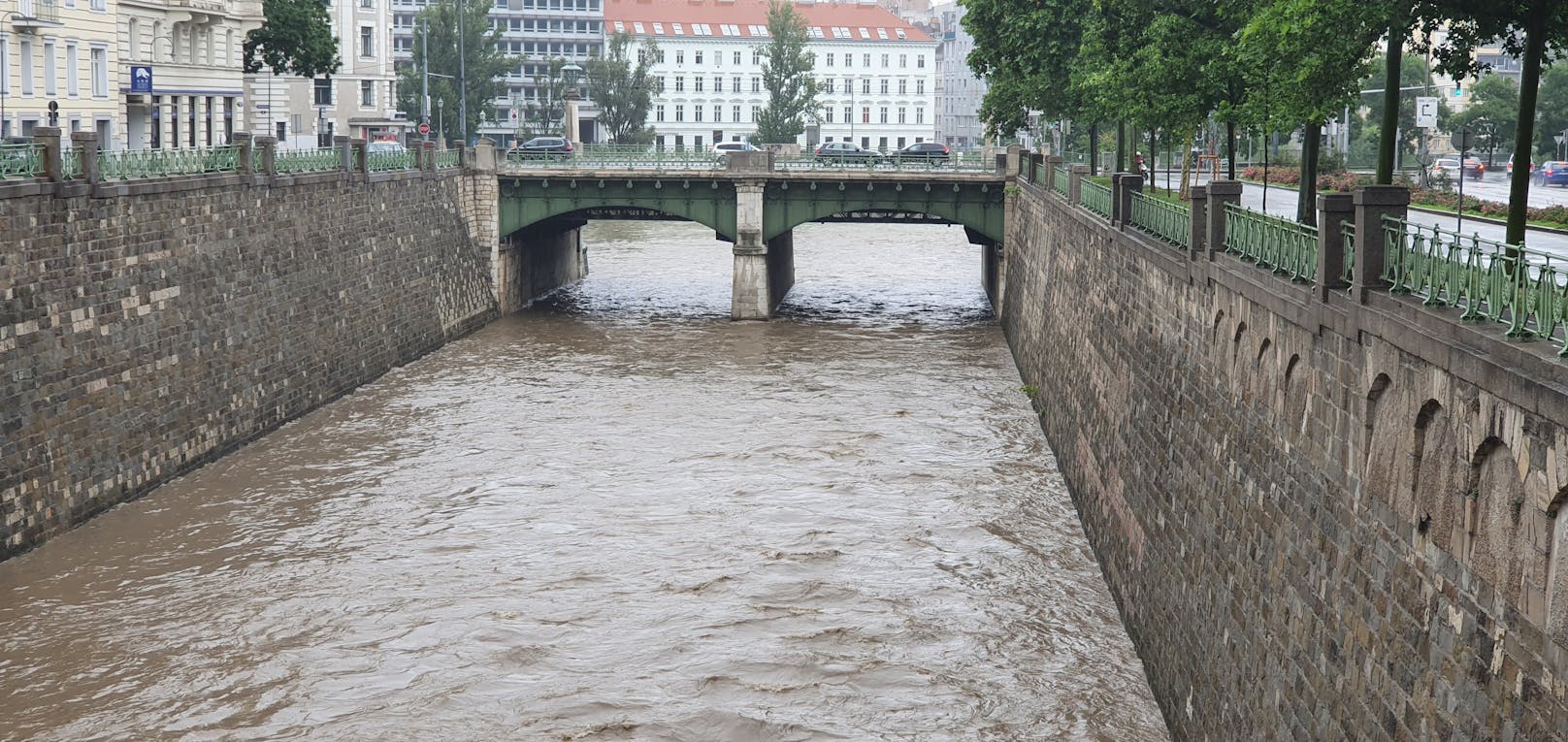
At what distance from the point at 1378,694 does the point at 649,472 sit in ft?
80.3

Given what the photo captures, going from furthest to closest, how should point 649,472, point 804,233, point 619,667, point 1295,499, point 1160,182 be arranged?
point 804,233 < point 1160,182 < point 649,472 < point 619,667 < point 1295,499

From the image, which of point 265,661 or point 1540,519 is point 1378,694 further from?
point 265,661

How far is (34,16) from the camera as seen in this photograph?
56.7 metres

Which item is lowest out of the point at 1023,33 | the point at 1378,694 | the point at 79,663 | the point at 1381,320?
the point at 79,663

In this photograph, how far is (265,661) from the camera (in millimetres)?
24469

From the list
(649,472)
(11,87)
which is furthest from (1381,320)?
(11,87)

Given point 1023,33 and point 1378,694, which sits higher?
point 1023,33

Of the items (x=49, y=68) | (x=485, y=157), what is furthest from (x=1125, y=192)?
(x=49, y=68)

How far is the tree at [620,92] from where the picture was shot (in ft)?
467

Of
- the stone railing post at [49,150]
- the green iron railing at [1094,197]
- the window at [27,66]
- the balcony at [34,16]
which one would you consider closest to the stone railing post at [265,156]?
the stone railing post at [49,150]

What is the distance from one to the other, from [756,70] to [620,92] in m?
28.3

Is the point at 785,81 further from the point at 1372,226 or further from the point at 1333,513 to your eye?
the point at 1333,513

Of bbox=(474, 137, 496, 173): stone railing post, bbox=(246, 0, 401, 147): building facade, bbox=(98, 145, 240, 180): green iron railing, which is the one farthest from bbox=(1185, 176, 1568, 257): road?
bbox=(246, 0, 401, 147): building facade

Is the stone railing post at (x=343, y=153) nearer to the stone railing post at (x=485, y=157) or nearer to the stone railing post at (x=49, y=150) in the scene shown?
the stone railing post at (x=485, y=157)
